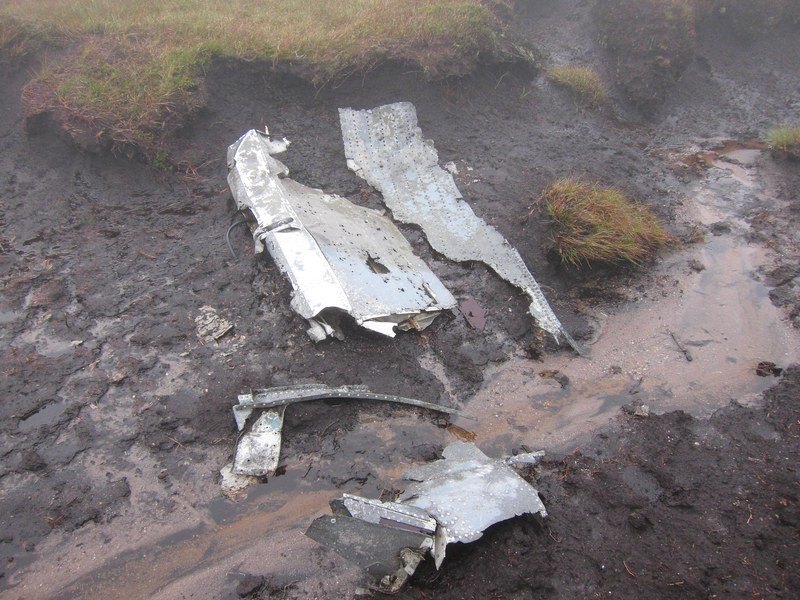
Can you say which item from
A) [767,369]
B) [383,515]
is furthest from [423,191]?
[383,515]

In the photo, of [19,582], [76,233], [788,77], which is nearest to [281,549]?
[19,582]

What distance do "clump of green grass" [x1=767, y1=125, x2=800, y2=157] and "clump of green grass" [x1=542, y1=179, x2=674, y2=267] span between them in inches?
96.4

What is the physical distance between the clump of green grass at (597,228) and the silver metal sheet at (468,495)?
2.53 meters

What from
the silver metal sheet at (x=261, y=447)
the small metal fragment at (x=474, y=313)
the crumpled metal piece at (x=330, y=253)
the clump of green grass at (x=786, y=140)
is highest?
the crumpled metal piece at (x=330, y=253)

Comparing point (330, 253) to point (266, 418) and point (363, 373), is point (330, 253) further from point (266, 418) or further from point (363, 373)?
point (266, 418)

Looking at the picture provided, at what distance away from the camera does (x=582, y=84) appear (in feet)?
23.0

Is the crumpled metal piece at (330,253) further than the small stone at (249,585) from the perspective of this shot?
Yes

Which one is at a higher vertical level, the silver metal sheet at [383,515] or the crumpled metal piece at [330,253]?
the crumpled metal piece at [330,253]

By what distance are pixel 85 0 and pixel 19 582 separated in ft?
24.0

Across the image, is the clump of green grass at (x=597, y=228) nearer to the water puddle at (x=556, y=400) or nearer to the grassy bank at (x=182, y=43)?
the water puddle at (x=556, y=400)

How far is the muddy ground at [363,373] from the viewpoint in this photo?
3.00 m

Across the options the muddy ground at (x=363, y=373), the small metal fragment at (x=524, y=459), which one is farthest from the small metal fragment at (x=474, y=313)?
the small metal fragment at (x=524, y=459)

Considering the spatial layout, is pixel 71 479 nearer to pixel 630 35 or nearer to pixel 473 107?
pixel 473 107

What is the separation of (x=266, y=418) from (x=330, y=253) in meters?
1.42
